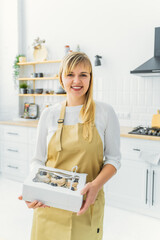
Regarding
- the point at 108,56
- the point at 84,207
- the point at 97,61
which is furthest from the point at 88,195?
the point at 108,56

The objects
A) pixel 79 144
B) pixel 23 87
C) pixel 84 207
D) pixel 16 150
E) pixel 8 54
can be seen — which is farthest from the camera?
pixel 8 54

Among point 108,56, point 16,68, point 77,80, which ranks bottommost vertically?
point 77,80

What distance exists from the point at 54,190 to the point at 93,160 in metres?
0.24

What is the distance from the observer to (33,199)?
0.94 m

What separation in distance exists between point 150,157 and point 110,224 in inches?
32.9

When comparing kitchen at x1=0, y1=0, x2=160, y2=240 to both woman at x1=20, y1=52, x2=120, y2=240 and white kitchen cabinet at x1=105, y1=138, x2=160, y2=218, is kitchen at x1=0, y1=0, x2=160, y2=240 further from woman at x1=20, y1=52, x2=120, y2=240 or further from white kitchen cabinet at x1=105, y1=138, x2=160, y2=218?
woman at x1=20, y1=52, x2=120, y2=240

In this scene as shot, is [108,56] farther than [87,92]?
Yes

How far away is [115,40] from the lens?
321 centimetres

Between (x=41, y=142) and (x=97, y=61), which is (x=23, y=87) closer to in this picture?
(x=97, y=61)

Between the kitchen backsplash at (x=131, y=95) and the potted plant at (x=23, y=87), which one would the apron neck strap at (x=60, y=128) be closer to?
the kitchen backsplash at (x=131, y=95)

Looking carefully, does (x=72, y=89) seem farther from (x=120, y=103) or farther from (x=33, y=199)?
(x=120, y=103)

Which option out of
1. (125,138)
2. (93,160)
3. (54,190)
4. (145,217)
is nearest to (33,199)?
(54,190)

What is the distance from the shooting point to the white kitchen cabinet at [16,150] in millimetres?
3363

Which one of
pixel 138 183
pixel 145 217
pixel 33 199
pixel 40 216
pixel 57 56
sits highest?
pixel 57 56
